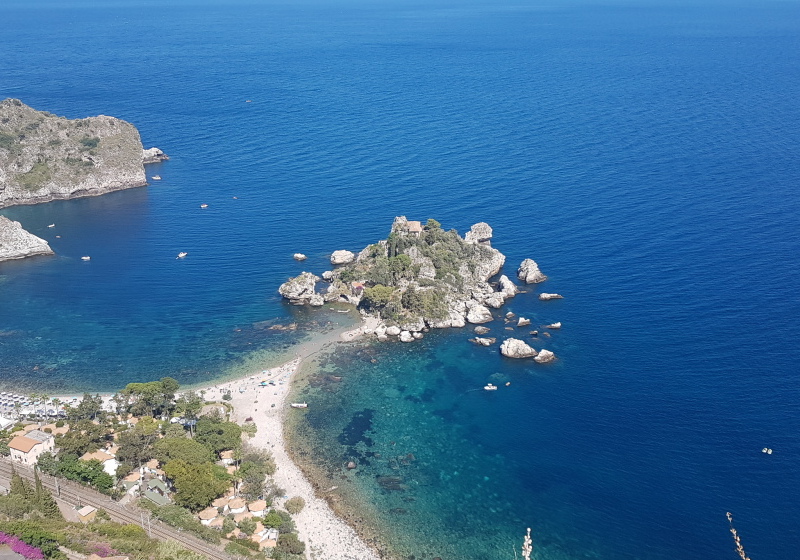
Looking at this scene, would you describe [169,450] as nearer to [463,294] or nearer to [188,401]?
[188,401]

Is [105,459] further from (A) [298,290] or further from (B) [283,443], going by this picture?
(A) [298,290]

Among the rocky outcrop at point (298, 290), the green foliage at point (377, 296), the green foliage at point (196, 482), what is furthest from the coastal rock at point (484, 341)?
the green foliage at point (196, 482)

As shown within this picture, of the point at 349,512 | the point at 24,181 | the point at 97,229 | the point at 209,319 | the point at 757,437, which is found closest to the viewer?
the point at 349,512

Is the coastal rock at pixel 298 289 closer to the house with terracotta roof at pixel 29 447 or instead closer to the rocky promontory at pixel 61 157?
the house with terracotta roof at pixel 29 447

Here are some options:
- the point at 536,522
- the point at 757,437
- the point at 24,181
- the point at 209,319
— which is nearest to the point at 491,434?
the point at 536,522

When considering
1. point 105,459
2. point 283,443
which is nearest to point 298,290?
point 283,443

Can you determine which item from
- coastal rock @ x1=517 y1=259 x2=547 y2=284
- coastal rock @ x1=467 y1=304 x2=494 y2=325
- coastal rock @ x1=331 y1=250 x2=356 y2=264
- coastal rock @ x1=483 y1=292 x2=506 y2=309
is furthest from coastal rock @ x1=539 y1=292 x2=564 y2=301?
coastal rock @ x1=331 y1=250 x2=356 y2=264

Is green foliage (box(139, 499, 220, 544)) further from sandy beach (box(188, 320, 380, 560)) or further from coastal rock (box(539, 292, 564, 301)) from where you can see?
coastal rock (box(539, 292, 564, 301))
